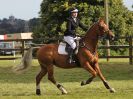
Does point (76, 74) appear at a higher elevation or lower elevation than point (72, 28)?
lower

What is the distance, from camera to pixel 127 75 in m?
21.3

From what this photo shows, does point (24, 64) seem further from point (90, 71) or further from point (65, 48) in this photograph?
point (90, 71)

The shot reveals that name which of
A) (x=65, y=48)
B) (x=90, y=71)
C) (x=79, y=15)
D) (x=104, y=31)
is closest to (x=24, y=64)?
(x=65, y=48)

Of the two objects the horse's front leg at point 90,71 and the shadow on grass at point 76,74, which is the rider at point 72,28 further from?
the shadow on grass at point 76,74

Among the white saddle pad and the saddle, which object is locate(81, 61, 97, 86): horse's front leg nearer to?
the saddle

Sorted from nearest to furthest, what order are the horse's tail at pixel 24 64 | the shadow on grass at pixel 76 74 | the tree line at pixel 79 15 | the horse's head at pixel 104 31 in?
the horse's head at pixel 104 31, the horse's tail at pixel 24 64, the shadow on grass at pixel 76 74, the tree line at pixel 79 15

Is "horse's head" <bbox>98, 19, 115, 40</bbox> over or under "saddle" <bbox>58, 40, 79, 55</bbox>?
over

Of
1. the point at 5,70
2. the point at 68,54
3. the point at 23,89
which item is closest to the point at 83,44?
the point at 68,54

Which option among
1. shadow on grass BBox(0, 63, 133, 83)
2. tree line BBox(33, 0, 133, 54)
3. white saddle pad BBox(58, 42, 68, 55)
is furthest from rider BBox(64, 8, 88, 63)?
tree line BBox(33, 0, 133, 54)

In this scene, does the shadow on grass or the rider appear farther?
the shadow on grass

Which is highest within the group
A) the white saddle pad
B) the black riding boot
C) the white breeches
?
the white breeches

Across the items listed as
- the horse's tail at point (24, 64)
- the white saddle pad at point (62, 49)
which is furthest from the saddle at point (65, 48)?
the horse's tail at point (24, 64)

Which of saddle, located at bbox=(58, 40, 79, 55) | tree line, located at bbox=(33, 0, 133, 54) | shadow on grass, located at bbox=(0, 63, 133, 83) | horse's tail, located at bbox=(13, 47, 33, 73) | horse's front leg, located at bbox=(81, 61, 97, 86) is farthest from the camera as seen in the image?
tree line, located at bbox=(33, 0, 133, 54)

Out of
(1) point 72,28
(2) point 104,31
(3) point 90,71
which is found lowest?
(3) point 90,71
